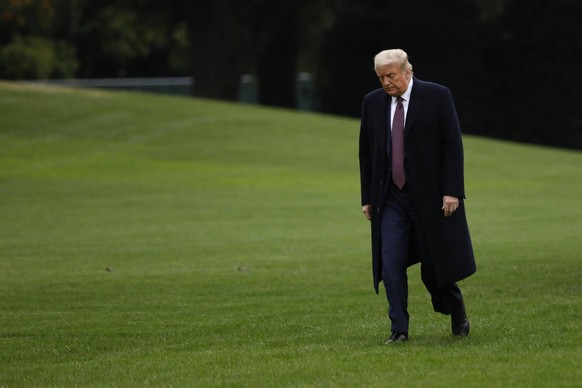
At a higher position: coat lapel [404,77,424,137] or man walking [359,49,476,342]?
coat lapel [404,77,424,137]

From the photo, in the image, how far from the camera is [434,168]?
8.28 meters

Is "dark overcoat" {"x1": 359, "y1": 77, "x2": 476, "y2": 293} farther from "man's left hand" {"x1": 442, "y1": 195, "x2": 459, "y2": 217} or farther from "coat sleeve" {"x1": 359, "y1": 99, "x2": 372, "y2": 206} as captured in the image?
"coat sleeve" {"x1": 359, "y1": 99, "x2": 372, "y2": 206}

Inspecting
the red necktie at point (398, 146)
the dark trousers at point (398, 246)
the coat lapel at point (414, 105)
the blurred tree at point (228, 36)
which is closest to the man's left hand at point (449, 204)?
the dark trousers at point (398, 246)

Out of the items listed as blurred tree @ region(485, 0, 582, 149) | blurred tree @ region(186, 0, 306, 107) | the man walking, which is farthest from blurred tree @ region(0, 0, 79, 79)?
the man walking

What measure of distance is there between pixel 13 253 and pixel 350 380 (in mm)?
9214

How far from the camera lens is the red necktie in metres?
8.32

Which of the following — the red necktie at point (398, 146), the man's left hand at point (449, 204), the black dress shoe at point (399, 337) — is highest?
the red necktie at point (398, 146)

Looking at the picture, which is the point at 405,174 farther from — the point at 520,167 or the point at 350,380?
the point at 520,167

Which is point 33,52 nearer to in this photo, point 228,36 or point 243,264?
point 228,36

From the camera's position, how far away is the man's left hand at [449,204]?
8.21m

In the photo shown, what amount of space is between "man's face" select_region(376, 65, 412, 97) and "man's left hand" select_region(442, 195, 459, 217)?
0.69 meters

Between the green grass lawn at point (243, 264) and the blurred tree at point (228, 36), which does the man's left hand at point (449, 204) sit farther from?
the blurred tree at point (228, 36)

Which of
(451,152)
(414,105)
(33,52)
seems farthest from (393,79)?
(33,52)

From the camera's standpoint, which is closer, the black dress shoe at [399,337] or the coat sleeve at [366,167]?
the black dress shoe at [399,337]
